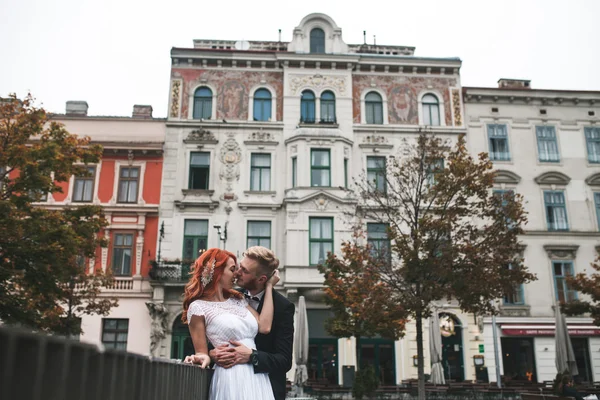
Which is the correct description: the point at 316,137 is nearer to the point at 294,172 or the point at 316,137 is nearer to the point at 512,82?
the point at 294,172

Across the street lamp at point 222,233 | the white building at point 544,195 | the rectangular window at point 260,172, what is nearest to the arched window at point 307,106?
the rectangular window at point 260,172

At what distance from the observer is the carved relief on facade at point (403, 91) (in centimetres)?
2975

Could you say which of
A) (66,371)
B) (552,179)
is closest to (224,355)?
(66,371)

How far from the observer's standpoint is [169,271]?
26203 millimetres

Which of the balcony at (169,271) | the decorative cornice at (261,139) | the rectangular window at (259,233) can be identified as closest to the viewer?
the balcony at (169,271)

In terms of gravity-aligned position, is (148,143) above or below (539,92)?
below

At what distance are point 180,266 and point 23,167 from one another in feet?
36.5

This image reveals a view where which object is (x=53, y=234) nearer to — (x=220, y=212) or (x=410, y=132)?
(x=220, y=212)

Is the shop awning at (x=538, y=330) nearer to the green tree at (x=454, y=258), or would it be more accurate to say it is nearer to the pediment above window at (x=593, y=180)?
the pediment above window at (x=593, y=180)

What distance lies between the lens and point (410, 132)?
96.3ft

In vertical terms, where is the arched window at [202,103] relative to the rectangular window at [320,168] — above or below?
above

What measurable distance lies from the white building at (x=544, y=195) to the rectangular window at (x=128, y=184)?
17.8 metres

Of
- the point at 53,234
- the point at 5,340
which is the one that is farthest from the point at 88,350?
the point at 53,234

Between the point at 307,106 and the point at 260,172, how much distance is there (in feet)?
14.8
